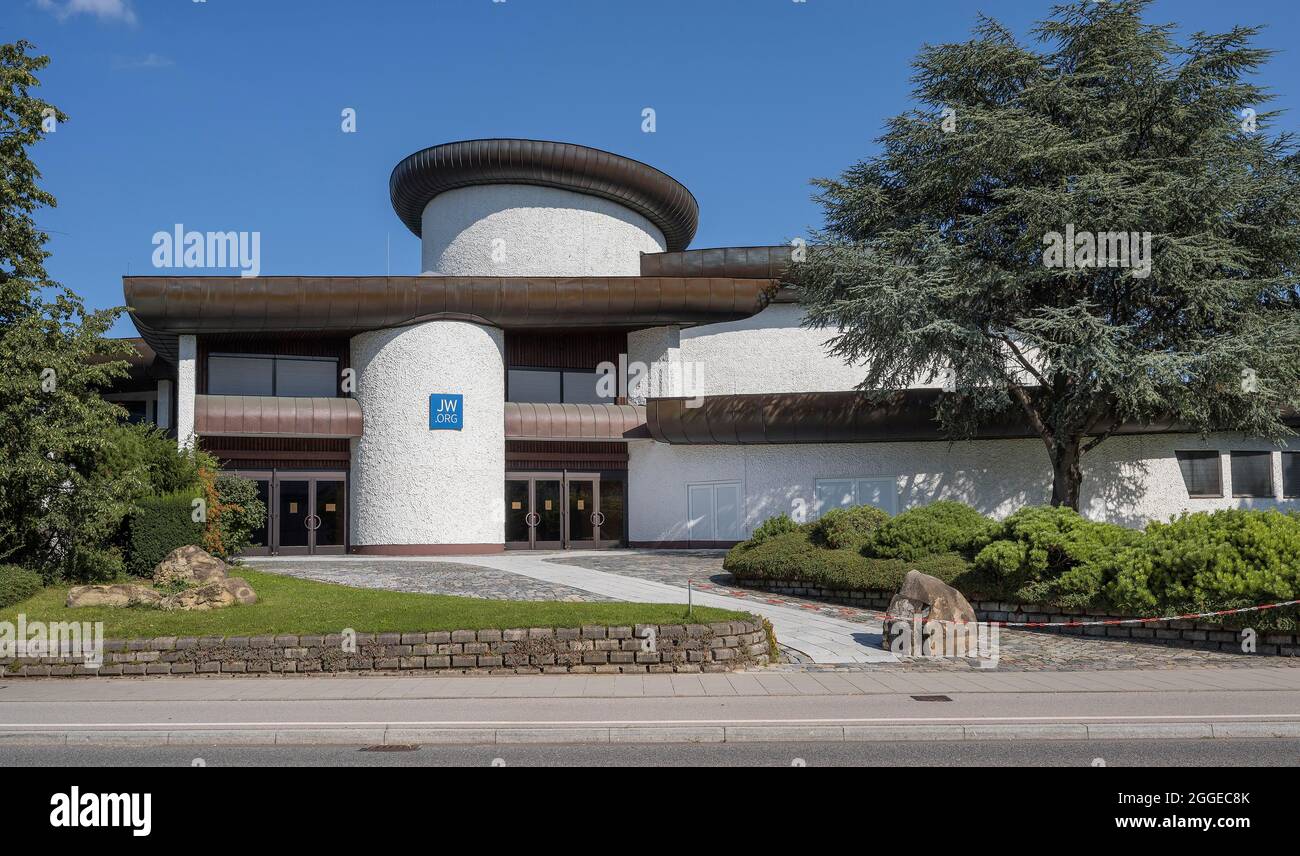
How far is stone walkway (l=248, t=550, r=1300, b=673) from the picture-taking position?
38.4ft

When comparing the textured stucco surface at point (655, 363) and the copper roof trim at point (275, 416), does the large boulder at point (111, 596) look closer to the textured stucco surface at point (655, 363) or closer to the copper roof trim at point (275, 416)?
the copper roof trim at point (275, 416)

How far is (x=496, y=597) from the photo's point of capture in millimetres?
16469

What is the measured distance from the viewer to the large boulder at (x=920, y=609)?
12.4m

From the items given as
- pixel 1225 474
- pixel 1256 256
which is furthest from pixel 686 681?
pixel 1225 474

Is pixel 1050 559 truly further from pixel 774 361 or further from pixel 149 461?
pixel 149 461

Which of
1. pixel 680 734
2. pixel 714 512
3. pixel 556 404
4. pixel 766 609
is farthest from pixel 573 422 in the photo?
pixel 680 734

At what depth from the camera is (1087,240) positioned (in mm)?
20812

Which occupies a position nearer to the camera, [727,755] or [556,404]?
[727,755]

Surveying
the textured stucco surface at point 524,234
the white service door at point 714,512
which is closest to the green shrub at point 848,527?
the white service door at point 714,512

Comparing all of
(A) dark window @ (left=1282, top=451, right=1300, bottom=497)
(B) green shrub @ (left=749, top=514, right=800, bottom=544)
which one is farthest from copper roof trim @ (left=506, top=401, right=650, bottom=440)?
(A) dark window @ (left=1282, top=451, right=1300, bottom=497)

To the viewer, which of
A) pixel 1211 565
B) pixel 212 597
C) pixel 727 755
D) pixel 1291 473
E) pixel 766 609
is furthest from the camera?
pixel 1291 473

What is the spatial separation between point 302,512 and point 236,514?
8.79 metres

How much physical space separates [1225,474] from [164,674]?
27.8 m

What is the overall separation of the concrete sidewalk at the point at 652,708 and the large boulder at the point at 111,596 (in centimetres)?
229
